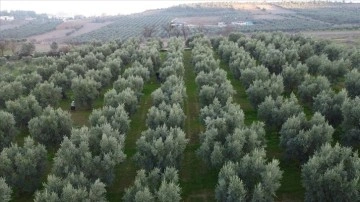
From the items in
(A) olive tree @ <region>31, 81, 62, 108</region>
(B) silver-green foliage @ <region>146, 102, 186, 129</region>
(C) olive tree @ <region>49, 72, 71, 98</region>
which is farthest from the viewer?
(C) olive tree @ <region>49, 72, 71, 98</region>

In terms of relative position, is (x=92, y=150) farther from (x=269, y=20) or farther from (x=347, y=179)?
(x=269, y=20)

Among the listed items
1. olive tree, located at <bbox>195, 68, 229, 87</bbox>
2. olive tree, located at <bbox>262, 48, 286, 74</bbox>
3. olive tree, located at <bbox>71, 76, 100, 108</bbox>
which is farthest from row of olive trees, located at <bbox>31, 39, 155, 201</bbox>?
olive tree, located at <bbox>262, 48, 286, 74</bbox>

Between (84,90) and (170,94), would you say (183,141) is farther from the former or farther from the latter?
(84,90)

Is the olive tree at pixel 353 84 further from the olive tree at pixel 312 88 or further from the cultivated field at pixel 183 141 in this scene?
the olive tree at pixel 312 88

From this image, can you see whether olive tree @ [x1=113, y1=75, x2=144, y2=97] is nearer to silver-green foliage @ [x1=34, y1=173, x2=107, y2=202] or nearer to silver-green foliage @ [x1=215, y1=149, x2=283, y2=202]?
silver-green foliage @ [x1=34, y1=173, x2=107, y2=202]

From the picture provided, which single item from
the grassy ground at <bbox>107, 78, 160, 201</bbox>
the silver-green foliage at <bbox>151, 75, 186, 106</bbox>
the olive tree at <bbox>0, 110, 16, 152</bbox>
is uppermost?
the silver-green foliage at <bbox>151, 75, 186, 106</bbox>

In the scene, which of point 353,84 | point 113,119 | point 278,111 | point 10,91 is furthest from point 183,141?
point 10,91
